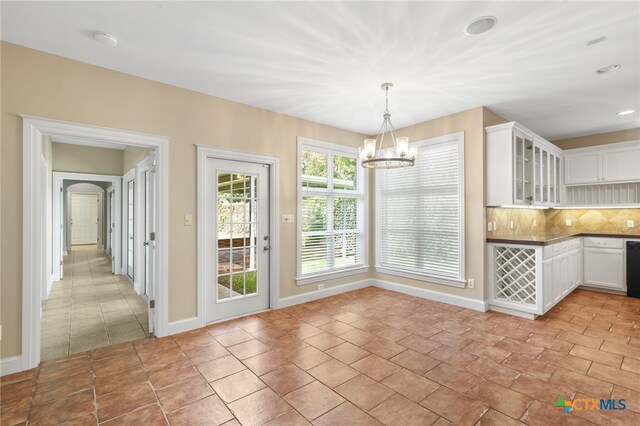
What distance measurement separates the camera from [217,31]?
252cm

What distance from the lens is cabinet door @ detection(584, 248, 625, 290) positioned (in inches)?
200

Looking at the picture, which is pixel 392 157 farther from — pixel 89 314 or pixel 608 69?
pixel 89 314

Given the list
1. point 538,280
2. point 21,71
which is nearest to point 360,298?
point 538,280

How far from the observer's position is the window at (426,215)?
4.61m

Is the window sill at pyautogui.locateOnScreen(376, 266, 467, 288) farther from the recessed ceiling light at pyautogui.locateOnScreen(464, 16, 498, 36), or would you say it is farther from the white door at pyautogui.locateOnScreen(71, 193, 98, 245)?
the white door at pyautogui.locateOnScreen(71, 193, 98, 245)

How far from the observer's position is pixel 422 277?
5.01 meters

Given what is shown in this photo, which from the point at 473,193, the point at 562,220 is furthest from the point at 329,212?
the point at 562,220

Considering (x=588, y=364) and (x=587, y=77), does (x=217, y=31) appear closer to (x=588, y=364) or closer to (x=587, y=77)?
(x=587, y=77)

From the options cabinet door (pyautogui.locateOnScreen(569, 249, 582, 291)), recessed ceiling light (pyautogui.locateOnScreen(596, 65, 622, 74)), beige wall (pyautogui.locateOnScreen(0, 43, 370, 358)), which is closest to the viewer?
beige wall (pyautogui.locateOnScreen(0, 43, 370, 358))

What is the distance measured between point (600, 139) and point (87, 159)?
33.4 ft

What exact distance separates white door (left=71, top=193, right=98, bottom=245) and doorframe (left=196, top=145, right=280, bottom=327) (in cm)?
1094

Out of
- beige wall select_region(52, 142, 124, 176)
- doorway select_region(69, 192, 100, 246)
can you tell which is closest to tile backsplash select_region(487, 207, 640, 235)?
beige wall select_region(52, 142, 124, 176)

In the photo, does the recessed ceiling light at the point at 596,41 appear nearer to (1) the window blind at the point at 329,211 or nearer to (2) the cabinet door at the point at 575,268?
(1) the window blind at the point at 329,211

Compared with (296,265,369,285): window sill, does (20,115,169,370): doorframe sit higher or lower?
higher
